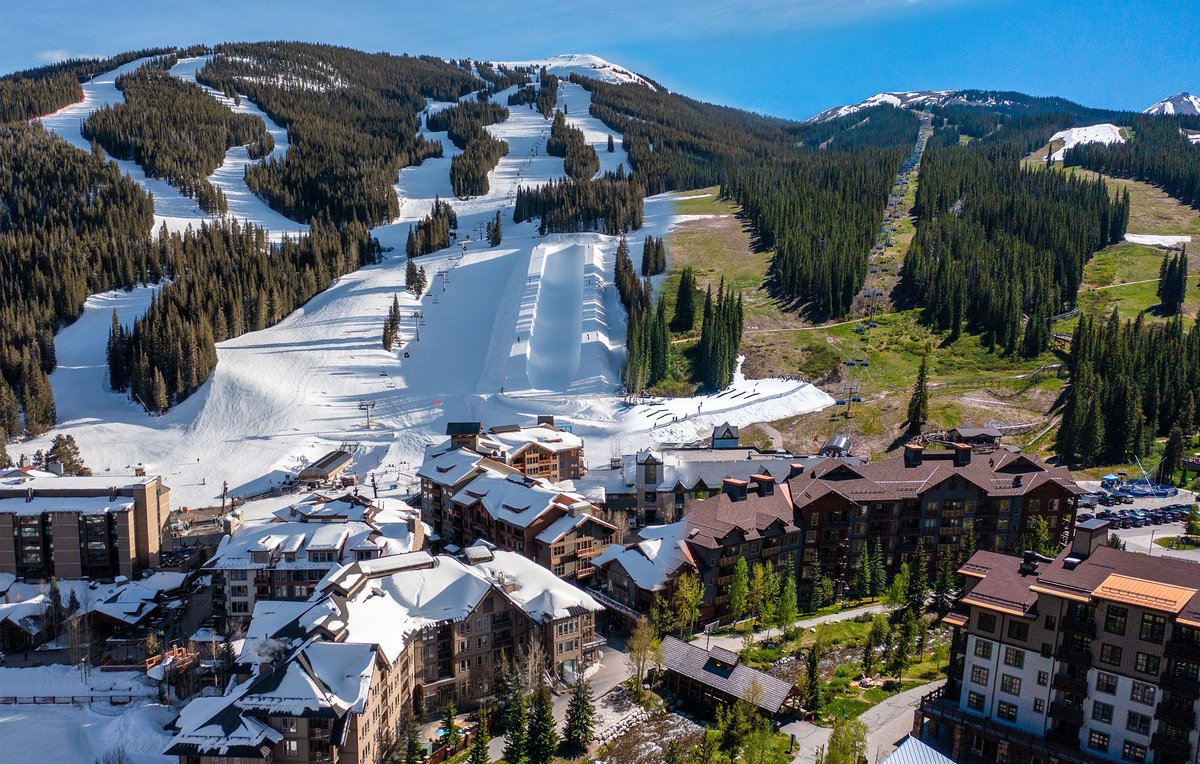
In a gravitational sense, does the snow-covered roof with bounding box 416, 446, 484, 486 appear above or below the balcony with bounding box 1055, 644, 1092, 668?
below

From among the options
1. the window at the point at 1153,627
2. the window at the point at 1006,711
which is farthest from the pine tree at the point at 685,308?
the window at the point at 1153,627

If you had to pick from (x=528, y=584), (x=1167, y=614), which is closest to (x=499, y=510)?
(x=528, y=584)

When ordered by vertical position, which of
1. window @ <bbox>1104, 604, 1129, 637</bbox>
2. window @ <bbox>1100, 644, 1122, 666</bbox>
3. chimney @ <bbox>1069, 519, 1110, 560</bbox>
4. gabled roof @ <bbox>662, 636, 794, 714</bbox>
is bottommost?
gabled roof @ <bbox>662, 636, 794, 714</bbox>

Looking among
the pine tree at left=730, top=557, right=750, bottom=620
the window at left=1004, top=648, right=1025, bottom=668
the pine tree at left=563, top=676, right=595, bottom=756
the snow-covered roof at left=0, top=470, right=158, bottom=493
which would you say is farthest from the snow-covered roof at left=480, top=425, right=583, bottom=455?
the window at left=1004, top=648, right=1025, bottom=668

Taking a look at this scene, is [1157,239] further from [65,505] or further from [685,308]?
[65,505]

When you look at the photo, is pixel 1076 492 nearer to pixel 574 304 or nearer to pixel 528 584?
pixel 528 584

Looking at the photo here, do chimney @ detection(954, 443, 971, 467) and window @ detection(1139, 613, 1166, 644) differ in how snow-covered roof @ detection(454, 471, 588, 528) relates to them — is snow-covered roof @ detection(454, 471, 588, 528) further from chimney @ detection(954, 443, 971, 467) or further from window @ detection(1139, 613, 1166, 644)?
window @ detection(1139, 613, 1166, 644)

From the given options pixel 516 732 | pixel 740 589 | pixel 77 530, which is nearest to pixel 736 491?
pixel 740 589
